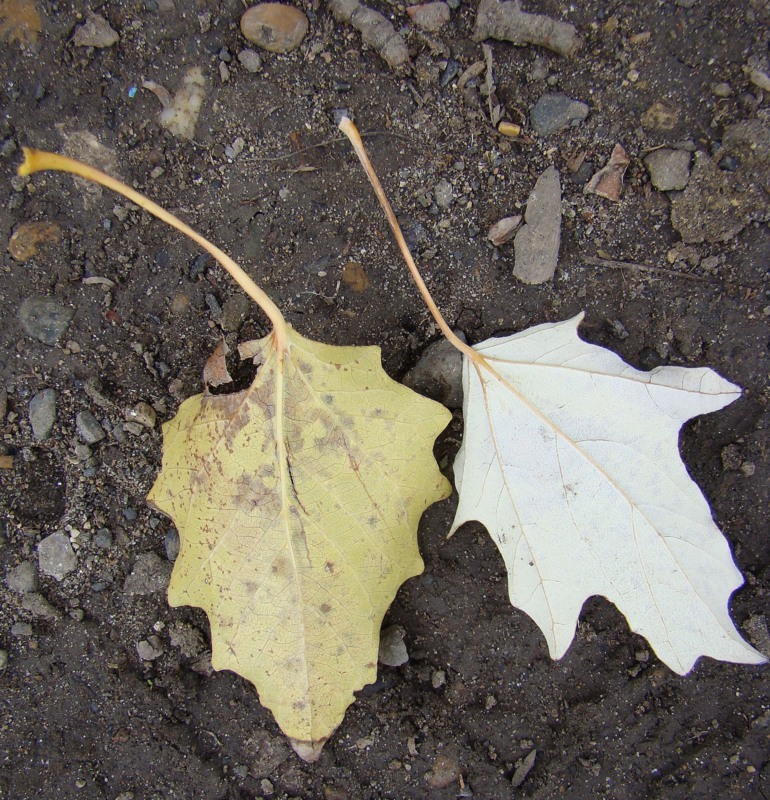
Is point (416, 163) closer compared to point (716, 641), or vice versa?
point (716, 641)

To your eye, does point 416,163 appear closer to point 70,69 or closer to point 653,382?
point 653,382

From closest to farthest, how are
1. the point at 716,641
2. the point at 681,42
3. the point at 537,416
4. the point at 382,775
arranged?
the point at 716,641 → the point at 537,416 → the point at 681,42 → the point at 382,775

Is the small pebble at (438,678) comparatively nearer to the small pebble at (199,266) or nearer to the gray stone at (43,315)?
the small pebble at (199,266)

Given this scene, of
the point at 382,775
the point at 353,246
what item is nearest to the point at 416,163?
the point at 353,246

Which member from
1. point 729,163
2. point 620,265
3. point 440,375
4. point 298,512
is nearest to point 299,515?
point 298,512

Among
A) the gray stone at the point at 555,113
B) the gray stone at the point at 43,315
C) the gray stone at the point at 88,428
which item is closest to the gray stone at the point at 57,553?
the gray stone at the point at 88,428

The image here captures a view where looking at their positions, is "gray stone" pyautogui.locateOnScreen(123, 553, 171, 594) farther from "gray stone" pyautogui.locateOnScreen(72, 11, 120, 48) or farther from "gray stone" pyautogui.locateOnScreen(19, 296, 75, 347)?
"gray stone" pyautogui.locateOnScreen(72, 11, 120, 48)

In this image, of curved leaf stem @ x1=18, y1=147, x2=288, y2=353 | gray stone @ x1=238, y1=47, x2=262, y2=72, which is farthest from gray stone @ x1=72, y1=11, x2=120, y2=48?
curved leaf stem @ x1=18, y1=147, x2=288, y2=353

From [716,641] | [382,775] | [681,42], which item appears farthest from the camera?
[382,775]
